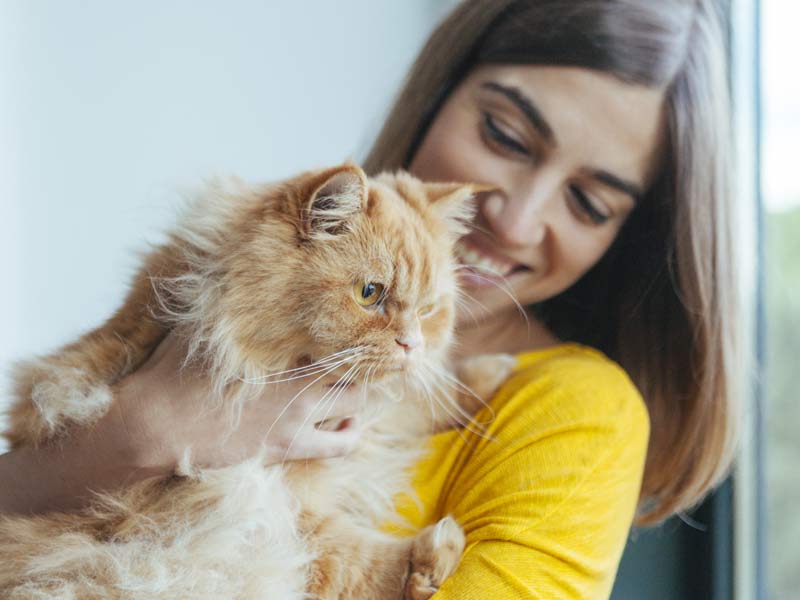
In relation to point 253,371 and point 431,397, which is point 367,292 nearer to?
point 253,371

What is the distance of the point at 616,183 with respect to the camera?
1.56 metres

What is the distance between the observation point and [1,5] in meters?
2.16

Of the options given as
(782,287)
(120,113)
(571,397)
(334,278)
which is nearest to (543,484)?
(571,397)

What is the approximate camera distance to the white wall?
229 centimetres

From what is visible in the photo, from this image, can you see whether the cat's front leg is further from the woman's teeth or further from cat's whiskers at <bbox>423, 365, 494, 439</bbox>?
the woman's teeth

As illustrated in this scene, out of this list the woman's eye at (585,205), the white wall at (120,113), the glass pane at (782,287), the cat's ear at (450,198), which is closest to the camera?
the cat's ear at (450,198)

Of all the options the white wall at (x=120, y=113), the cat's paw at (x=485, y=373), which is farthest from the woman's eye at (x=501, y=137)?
the white wall at (x=120, y=113)

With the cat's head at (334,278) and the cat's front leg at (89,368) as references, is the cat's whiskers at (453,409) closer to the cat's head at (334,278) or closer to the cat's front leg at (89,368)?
the cat's head at (334,278)

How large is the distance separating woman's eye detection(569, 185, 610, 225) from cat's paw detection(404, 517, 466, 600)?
2.66 ft

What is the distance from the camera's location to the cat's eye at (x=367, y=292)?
118 cm

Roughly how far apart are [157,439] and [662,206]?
1302mm

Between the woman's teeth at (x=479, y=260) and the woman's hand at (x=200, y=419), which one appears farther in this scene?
the woman's teeth at (x=479, y=260)

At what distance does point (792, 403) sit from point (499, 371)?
1.12 meters

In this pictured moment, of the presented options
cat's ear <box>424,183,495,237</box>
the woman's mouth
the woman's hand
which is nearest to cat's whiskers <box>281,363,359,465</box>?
the woman's hand
